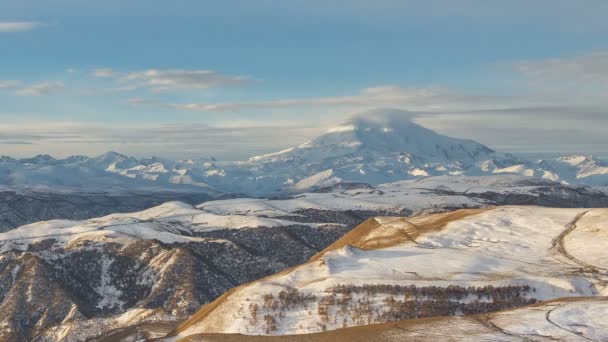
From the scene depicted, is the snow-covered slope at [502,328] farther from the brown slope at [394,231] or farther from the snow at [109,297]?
the snow at [109,297]

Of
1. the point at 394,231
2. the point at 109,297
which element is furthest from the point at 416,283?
the point at 109,297

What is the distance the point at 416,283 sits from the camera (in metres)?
63.8

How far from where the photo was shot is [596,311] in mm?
51781

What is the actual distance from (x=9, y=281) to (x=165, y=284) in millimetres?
52333

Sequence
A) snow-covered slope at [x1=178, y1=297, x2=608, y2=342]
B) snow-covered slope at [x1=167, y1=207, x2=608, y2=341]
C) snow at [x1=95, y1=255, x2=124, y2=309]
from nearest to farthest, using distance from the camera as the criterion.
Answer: snow-covered slope at [x1=178, y1=297, x2=608, y2=342] < snow-covered slope at [x1=167, y1=207, x2=608, y2=341] < snow at [x1=95, y1=255, x2=124, y2=309]

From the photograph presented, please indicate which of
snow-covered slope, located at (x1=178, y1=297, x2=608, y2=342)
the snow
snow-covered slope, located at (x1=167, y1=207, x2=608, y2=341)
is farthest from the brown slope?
the snow

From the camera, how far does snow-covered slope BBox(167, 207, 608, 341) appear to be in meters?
61.2

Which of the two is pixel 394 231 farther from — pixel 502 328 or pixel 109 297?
pixel 109 297

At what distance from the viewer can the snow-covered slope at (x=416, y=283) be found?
61.2 meters

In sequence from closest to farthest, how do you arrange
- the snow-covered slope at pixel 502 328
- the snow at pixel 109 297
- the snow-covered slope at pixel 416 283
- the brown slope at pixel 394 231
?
the snow-covered slope at pixel 502 328 → the snow-covered slope at pixel 416 283 → the brown slope at pixel 394 231 → the snow at pixel 109 297

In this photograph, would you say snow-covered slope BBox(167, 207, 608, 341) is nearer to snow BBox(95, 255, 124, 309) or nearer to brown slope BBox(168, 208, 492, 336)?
brown slope BBox(168, 208, 492, 336)

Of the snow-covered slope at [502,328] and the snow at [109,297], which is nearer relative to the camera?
the snow-covered slope at [502,328]

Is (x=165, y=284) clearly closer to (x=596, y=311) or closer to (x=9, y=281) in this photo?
(x=9, y=281)

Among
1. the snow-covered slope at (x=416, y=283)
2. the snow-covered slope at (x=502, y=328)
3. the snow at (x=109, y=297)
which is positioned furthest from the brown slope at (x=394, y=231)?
the snow at (x=109, y=297)
